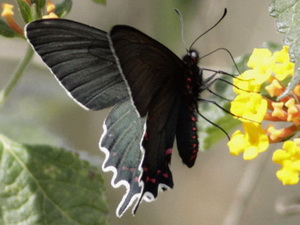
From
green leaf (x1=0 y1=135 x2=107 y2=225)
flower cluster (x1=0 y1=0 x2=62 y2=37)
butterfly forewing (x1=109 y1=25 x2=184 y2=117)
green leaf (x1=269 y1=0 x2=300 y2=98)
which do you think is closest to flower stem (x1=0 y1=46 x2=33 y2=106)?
flower cluster (x1=0 y1=0 x2=62 y2=37)

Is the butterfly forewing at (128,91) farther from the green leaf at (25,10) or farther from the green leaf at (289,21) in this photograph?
the green leaf at (289,21)

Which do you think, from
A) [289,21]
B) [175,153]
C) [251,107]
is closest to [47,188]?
[251,107]

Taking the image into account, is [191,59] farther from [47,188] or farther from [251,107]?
[47,188]

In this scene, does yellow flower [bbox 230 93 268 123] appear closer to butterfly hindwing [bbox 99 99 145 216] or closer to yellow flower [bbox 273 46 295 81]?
yellow flower [bbox 273 46 295 81]

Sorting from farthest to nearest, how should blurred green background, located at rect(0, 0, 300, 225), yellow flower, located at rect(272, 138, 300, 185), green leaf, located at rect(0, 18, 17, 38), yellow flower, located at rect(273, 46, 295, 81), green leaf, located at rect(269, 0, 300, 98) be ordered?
blurred green background, located at rect(0, 0, 300, 225) → green leaf, located at rect(0, 18, 17, 38) → yellow flower, located at rect(273, 46, 295, 81) → yellow flower, located at rect(272, 138, 300, 185) → green leaf, located at rect(269, 0, 300, 98)

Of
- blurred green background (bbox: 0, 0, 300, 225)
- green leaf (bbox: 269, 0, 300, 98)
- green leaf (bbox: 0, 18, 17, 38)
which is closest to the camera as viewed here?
green leaf (bbox: 269, 0, 300, 98)

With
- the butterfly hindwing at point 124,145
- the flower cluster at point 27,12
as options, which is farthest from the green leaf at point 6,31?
the butterfly hindwing at point 124,145
